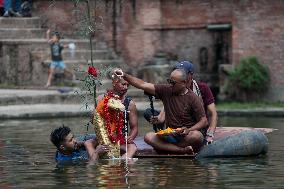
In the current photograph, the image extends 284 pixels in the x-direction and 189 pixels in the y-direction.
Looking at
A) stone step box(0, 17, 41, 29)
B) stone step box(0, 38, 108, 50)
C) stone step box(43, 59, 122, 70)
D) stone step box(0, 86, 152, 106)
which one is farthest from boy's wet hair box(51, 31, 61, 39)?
stone step box(0, 86, 152, 106)

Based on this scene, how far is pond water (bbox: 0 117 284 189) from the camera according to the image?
46.9 ft

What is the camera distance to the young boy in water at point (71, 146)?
16906 millimetres

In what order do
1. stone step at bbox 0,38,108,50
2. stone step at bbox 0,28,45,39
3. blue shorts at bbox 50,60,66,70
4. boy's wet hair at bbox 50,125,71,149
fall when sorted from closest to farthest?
1. boy's wet hair at bbox 50,125,71,149
2. blue shorts at bbox 50,60,66,70
3. stone step at bbox 0,38,108,50
4. stone step at bbox 0,28,45,39

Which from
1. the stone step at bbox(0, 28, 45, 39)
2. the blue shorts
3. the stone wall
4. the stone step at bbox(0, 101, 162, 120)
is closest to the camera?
the stone step at bbox(0, 101, 162, 120)

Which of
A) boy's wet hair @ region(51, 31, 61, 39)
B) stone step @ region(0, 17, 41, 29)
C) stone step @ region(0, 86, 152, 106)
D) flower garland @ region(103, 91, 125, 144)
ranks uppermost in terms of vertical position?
stone step @ region(0, 17, 41, 29)

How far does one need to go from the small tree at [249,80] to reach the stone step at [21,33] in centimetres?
685

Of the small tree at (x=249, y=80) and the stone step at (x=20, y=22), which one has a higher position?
the stone step at (x=20, y=22)

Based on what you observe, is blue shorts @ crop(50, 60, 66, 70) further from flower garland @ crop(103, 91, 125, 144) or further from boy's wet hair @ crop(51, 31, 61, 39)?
flower garland @ crop(103, 91, 125, 144)

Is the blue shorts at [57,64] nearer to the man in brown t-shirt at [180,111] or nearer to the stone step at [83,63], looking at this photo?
the stone step at [83,63]

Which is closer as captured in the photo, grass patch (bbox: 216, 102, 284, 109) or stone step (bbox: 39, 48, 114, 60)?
grass patch (bbox: 216, 102, 284, 109)

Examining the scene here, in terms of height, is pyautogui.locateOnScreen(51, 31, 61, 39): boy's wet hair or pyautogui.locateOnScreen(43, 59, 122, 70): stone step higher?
pyautogui.locateOnScreen(51, 31, 61, 39): boy's wet hair

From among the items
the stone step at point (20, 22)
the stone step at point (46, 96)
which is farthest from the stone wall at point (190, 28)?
the stone step at point (46, 96)

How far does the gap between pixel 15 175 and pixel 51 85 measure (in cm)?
1714

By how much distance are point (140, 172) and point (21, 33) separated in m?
19.6
